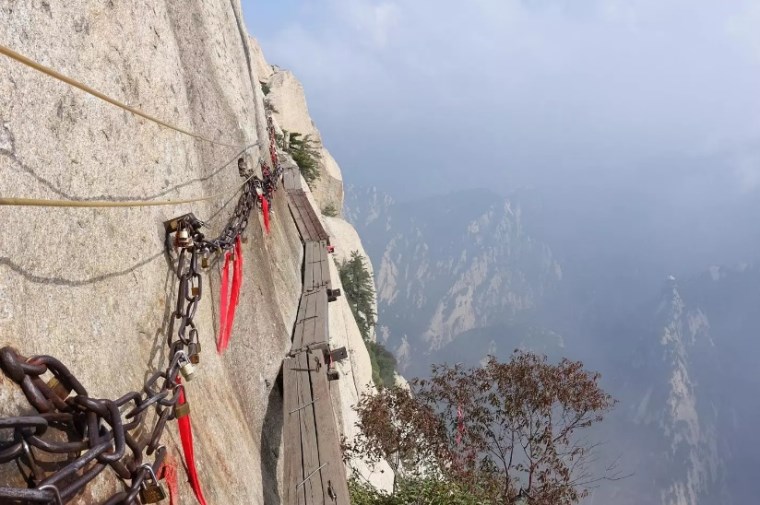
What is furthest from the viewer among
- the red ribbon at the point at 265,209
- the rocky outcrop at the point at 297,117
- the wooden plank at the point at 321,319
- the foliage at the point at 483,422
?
the rocky outcrop at the point at 297,117

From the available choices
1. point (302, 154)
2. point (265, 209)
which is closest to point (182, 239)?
point (265, 209)

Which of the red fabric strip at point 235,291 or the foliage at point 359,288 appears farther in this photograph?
the foliage at point 359,288

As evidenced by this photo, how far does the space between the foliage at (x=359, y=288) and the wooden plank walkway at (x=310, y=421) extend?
29.2 m

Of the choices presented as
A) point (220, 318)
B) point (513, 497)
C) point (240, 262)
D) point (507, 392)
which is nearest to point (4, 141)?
point (220, 318)

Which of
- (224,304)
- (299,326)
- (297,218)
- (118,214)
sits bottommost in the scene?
(118,214)

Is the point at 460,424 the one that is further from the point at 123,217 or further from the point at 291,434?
the point at 123,217

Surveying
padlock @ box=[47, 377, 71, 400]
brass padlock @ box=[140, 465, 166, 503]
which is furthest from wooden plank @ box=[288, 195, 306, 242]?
padlock @ box=[47, 377, 71, 400]

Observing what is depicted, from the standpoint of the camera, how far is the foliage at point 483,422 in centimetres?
1017

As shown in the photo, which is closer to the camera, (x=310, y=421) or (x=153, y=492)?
(x=153, y=492)

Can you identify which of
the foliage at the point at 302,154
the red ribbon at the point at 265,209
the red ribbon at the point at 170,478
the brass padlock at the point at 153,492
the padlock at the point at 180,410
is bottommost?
the brass padlock at the point at 153,492

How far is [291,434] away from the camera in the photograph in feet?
20.8

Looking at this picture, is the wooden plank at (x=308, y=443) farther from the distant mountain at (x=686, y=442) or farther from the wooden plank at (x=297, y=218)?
the distant mountain at (x=686, y=442)

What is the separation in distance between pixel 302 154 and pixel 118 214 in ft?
97.4

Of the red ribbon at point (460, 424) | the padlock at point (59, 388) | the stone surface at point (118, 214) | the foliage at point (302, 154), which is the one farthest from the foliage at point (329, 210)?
the padlock at point (59, 388)
